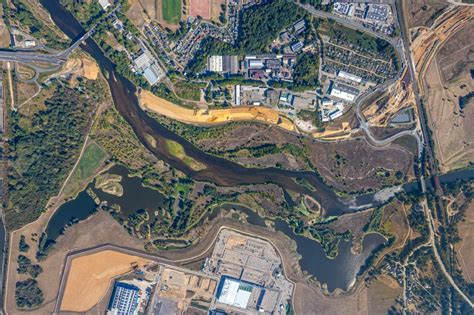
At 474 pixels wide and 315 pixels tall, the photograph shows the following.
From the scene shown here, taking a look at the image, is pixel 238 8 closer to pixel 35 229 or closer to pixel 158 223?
pixel 158 223

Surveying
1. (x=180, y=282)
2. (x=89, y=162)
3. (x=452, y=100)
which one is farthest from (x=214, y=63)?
(x=452, y=100)

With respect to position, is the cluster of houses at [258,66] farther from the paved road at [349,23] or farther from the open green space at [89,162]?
the open green space at [89,162]

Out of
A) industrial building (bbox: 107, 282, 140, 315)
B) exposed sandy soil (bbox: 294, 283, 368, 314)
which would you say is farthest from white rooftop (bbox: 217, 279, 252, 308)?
industrial building (bbox: 107, 282, 140, 315)

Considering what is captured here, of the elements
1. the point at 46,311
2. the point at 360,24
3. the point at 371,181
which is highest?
the point at 360,24

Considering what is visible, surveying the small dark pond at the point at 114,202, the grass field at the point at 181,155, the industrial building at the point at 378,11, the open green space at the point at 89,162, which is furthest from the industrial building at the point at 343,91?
the open green space at the point at 89,162

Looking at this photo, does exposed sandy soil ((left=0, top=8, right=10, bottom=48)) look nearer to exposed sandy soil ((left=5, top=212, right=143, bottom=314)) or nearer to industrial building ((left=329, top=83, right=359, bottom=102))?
exposed sandy soil ((left=5, top=212, right=143, bottom=314))

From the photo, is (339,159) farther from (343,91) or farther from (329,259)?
(329,259)

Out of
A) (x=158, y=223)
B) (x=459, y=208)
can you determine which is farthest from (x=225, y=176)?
(x=459, y=208)
